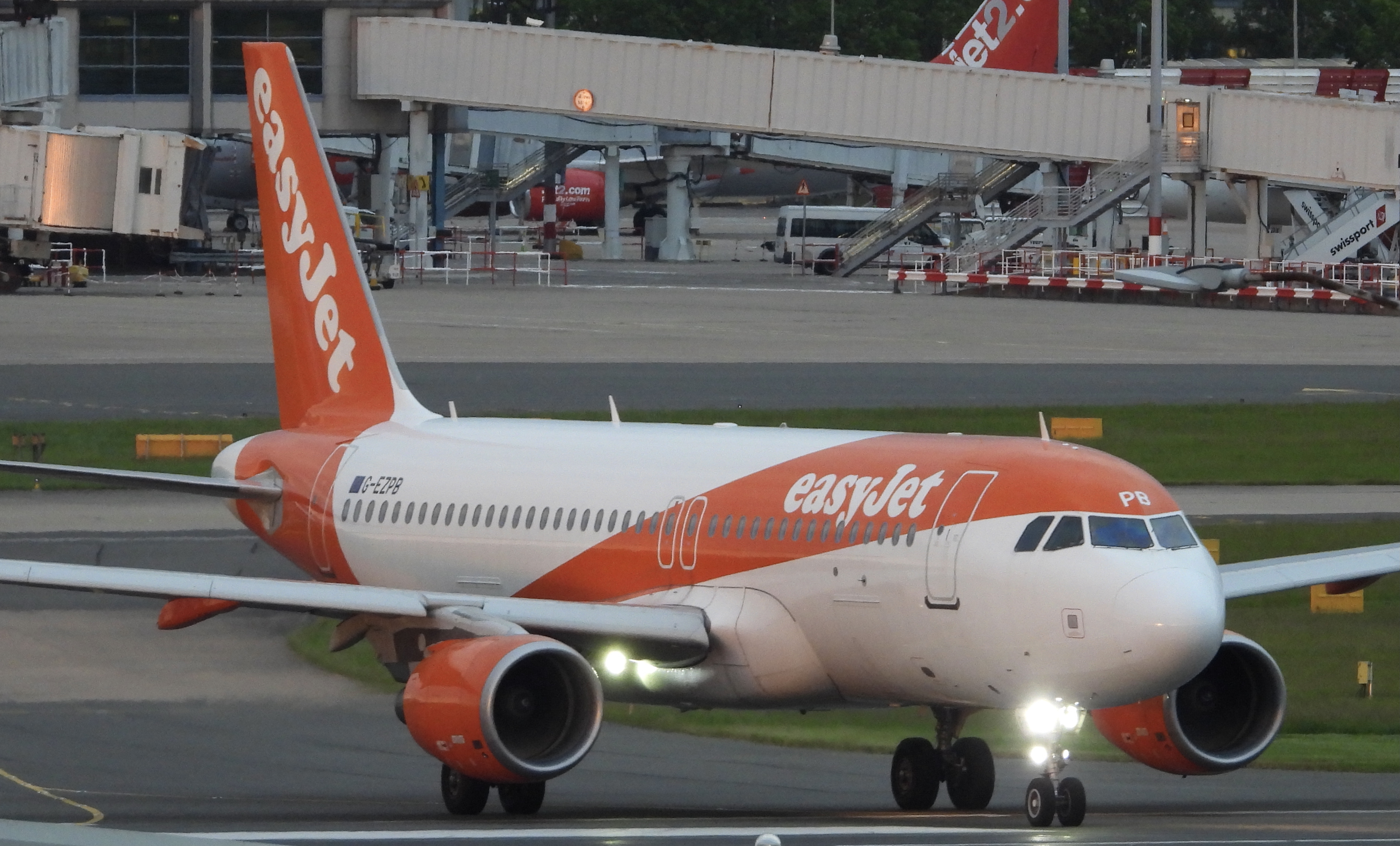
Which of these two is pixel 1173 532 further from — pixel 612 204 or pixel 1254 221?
pixel 612 204

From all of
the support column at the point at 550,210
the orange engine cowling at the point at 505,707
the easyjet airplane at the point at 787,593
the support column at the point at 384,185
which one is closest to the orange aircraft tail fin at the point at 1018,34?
the support column at the point at 550,210

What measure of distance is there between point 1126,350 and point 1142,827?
168ft

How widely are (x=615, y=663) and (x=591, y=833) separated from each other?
3344mm

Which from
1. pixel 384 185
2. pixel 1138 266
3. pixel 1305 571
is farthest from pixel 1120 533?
pixel 384 185

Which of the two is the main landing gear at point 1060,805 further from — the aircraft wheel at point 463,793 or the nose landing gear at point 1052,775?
the aircraft wheel at point 463,793

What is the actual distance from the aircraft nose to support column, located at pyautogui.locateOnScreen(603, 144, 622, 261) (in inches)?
3986

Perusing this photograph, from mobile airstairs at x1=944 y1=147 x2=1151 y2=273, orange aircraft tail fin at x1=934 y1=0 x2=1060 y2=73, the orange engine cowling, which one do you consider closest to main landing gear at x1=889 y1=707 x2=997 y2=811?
the orange engine cowling

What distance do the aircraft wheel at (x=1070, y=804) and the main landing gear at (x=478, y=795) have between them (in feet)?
15.2

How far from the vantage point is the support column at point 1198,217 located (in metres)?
93.6

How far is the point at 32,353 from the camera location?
204 feet

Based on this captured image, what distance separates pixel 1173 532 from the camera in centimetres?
1923

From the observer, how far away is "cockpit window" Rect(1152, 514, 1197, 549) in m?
19.1

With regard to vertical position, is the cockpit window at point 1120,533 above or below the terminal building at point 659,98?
below

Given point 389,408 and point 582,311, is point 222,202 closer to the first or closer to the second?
point 582,311
